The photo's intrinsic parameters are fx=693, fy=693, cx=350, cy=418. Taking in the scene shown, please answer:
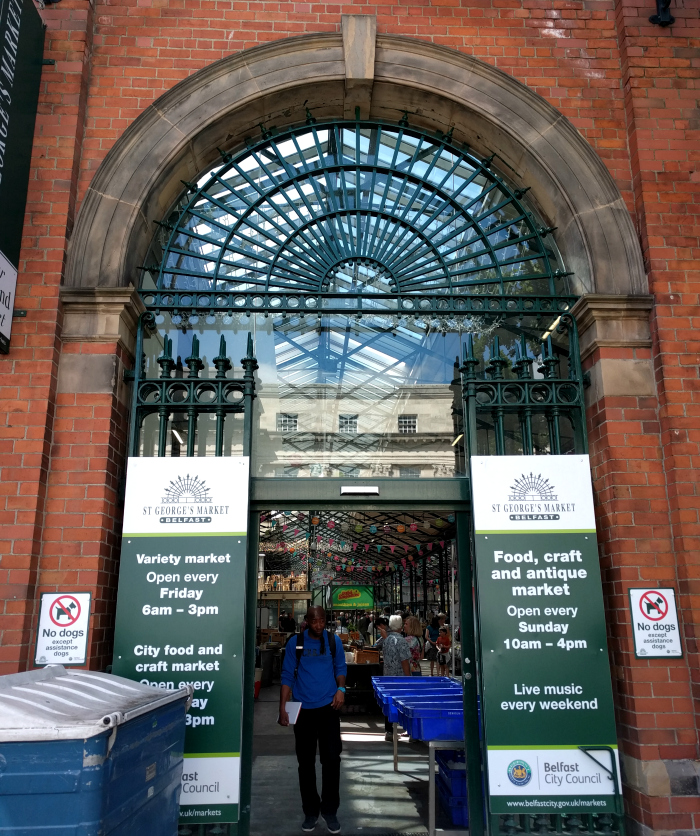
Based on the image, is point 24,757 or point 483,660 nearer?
point 24,757

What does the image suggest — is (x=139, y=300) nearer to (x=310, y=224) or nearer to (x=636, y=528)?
(x=310, y=224)

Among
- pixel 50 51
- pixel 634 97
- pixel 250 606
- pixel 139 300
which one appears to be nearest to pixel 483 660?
pixel 250 606

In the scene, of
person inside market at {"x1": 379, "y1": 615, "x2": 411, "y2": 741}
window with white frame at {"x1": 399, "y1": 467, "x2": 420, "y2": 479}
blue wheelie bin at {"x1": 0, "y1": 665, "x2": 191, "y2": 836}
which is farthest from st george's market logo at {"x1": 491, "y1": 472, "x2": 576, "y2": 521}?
person inside market at {"x1": 379, "y1": 615, "x2": 411, "y2": 741}

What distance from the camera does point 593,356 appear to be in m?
5.50

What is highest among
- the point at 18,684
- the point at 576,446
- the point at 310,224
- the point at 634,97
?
the point at 634,97

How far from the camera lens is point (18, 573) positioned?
4.66 meters

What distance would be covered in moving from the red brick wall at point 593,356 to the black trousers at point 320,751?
174 centimetres

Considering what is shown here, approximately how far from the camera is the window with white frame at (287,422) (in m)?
5.61

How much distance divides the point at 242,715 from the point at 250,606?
29.1 inches

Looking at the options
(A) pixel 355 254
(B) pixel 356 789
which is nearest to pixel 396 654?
(B) pixel 356 789

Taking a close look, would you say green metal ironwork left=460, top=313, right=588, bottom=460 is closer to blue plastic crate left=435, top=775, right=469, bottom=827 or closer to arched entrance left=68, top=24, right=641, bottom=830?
arched entrance left=68, top=24, right=641, bottom=830

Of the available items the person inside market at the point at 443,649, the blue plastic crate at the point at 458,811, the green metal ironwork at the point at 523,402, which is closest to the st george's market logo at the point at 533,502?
the green metal ironwork at the point at 523,402

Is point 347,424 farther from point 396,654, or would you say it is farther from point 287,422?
point 396,654

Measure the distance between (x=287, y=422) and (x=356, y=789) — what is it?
12.4 feet
